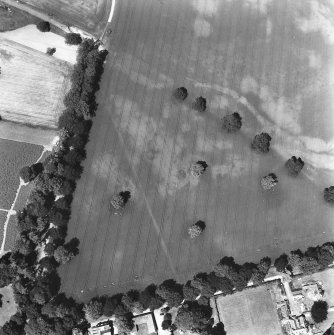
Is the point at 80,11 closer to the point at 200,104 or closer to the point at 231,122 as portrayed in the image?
the point at 200,104

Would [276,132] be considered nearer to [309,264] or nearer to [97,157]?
[309,264]

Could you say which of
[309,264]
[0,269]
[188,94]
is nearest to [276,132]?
[188,94]

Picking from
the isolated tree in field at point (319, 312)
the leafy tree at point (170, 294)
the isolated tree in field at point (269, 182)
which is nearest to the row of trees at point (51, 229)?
the leafy tree at point (170, 294)

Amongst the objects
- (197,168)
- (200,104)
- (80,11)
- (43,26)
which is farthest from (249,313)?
(80,11)

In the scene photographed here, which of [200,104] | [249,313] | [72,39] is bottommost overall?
[249,313]

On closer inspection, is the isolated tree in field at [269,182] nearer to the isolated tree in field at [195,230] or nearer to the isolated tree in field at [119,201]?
the isolated tree in field at [195,230]

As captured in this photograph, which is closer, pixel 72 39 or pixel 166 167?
pixel 166 167
